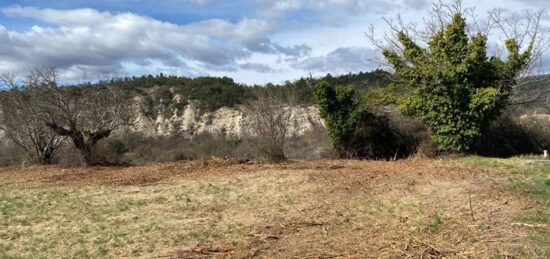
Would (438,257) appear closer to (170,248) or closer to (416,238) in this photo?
(416,238)

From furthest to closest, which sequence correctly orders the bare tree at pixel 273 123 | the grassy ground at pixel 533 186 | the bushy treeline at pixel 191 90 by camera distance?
the bushy treeline at pixel 191 90
the bare tree at pixel 273 123
the grassy ground at pixel 533 186

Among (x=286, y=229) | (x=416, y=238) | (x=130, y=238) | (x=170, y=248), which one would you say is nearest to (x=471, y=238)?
(x=416, y=238)

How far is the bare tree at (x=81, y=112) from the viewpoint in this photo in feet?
62.8

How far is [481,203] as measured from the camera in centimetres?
1010

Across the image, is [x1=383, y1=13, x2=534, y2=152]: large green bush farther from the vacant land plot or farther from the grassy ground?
the vacant land plot

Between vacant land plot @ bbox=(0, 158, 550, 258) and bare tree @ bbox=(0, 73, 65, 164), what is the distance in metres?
5.83

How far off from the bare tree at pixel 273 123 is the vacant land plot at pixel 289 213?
139 inches

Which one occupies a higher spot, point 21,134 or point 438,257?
point 21,134

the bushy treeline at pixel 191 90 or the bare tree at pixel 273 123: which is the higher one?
the bushy treeline at pixel 191 90

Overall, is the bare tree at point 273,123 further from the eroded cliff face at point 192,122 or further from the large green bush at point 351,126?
the eroded cliff face at point 192,122

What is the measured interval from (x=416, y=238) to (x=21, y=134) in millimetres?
19111

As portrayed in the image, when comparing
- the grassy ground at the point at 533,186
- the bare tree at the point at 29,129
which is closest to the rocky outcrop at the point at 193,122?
the bare tree at the point at 29,129

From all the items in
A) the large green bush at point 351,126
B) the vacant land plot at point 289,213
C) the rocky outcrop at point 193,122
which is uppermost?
the rocky outcrop at point 193,122

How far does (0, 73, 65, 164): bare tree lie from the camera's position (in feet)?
69.6
